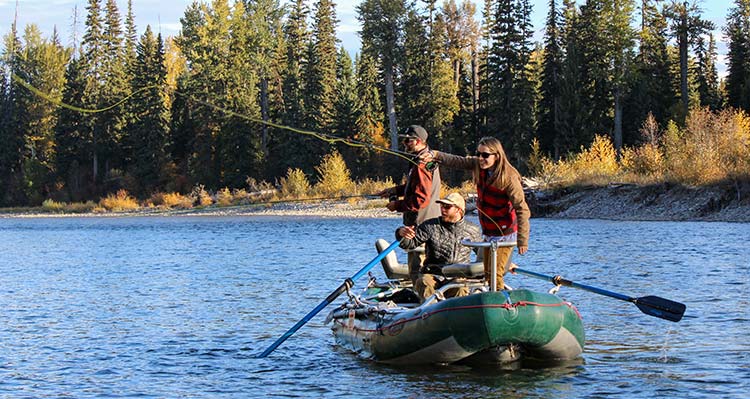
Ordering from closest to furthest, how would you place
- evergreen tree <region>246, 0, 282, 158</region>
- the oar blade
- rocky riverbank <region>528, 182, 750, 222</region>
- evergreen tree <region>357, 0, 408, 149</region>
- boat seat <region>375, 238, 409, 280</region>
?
the oar blade
boat seat <region>375, 238, 409, 280</region>
rocky riverbank <region>528, 182, 750, 222</region>
evergreen tree <region>357, 0, 408, 149</region>
evergreen tree <region>246, 0, 282, 158</region>

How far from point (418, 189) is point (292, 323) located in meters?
4.59

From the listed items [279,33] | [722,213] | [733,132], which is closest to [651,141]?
[733,132]

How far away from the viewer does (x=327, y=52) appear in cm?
6994

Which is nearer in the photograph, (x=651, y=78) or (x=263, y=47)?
(x=651, y=78)

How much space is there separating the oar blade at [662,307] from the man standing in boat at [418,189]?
2601 mm

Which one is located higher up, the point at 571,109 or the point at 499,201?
the point at 571,109

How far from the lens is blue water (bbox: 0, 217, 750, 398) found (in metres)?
10.9

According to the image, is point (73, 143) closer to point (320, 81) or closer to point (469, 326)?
point (320, 81)

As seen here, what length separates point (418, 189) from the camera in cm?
1191

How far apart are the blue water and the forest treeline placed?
24976mm

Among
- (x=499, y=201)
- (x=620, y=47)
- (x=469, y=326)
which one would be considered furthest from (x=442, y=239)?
(x=620, y=47)

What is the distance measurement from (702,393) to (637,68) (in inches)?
2072

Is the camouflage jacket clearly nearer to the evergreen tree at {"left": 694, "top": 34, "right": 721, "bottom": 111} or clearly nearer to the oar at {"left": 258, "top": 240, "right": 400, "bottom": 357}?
the oar at {"left": 258, "top": 240, "right": 400, "bottom": 357}

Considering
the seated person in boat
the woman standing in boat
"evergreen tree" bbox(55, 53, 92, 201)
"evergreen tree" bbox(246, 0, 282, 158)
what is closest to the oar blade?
the woman standing in boat
